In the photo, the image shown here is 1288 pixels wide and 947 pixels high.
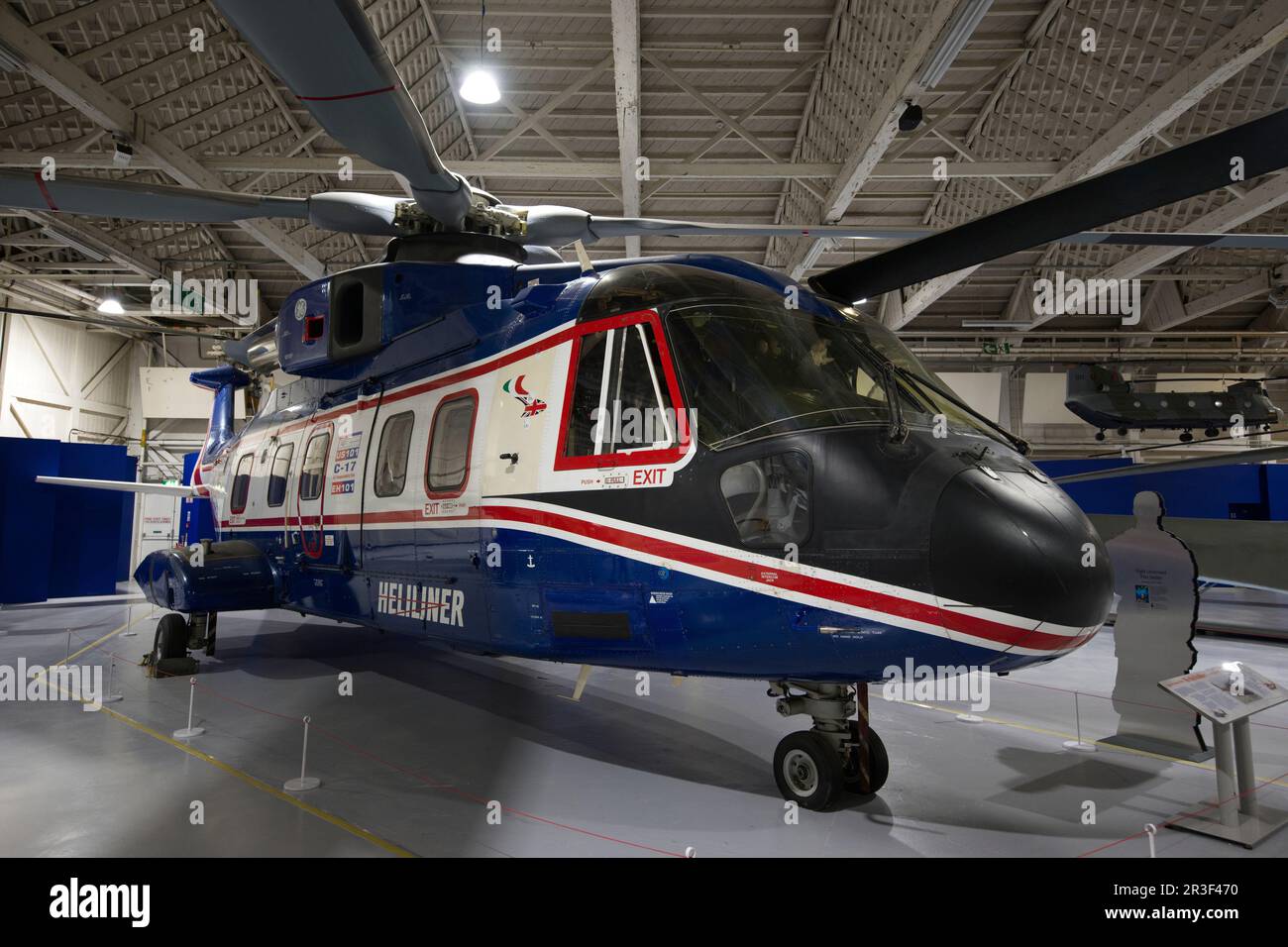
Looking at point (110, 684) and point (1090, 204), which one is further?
point (110, 684)

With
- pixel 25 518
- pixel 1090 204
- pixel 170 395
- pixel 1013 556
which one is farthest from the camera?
pixel 170 395

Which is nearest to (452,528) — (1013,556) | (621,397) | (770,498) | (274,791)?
(621,397)

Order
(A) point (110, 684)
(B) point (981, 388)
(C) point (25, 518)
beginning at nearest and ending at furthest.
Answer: (A) point (110, 684) < (C) point (25, 518) < (B) point (981, 388)

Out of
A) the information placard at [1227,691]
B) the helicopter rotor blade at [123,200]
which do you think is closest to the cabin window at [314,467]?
the helicopter rotor blade at [123,200]

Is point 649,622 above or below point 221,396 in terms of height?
below

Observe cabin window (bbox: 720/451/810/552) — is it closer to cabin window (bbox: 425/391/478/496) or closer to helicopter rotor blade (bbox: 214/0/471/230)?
cabin window (bbox: 425/391/478/496)

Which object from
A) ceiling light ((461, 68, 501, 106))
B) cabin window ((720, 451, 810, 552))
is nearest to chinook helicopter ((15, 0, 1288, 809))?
cabin window ((720, 451, 810, 552))

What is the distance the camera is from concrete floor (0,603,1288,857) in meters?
3.73

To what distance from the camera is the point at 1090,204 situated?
3.51 metres

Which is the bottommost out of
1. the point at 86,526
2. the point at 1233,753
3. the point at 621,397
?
the point at 1233,753

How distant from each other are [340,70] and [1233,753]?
18.1 ft

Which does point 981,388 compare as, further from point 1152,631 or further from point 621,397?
point 621,397
